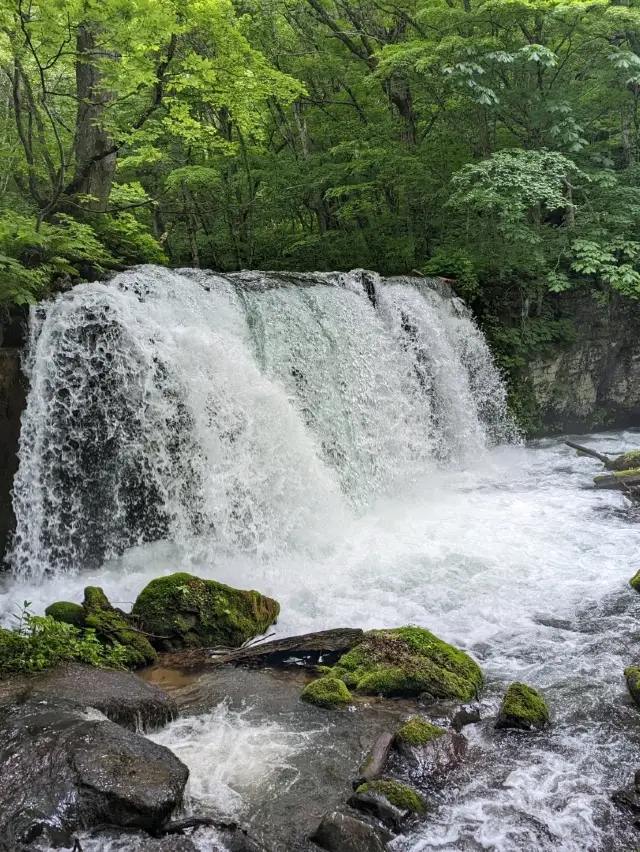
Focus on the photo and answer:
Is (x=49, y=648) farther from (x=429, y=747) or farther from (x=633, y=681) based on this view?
(x=633, y=681)

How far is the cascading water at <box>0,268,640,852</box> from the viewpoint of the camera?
407 cm

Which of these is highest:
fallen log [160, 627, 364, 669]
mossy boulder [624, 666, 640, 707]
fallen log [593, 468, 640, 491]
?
fallen log [593, 468, 640, 491]

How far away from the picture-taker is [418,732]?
4172mm

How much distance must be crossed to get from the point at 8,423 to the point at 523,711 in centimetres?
617

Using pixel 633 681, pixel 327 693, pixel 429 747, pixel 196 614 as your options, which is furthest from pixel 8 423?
pixel 633 681

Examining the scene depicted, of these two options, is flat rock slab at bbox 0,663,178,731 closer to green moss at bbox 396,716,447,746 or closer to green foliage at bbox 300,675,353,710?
green foliage at bbox 300,675,353,710

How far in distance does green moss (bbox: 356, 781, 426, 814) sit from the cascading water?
0.44 feet

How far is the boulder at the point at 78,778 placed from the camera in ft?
9.91

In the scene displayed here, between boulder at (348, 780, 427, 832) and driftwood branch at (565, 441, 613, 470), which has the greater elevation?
driftwood branch at (565, 441, 613, 470)

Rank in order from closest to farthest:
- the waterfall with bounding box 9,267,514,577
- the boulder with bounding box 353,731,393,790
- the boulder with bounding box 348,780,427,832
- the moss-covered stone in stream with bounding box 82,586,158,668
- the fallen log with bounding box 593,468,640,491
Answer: the boulder with bounding box 348,780,427,832 → the boulder with bounding box 353,731,393,790 → the moss-covered stone in stream with bounding box 82,586,158,668 → the waterfall with bounding box 9,267,514,577 → the fallen log with bounding box 593,468,640,491

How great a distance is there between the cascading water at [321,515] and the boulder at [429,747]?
140mm

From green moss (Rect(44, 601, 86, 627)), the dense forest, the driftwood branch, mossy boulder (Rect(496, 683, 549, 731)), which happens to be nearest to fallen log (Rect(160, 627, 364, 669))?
green moss (Rect(44, 601, 86, 627))

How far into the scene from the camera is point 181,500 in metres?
7.99

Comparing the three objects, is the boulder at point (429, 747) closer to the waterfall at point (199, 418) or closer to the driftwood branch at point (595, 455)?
the waterfall at point (199, 418)
